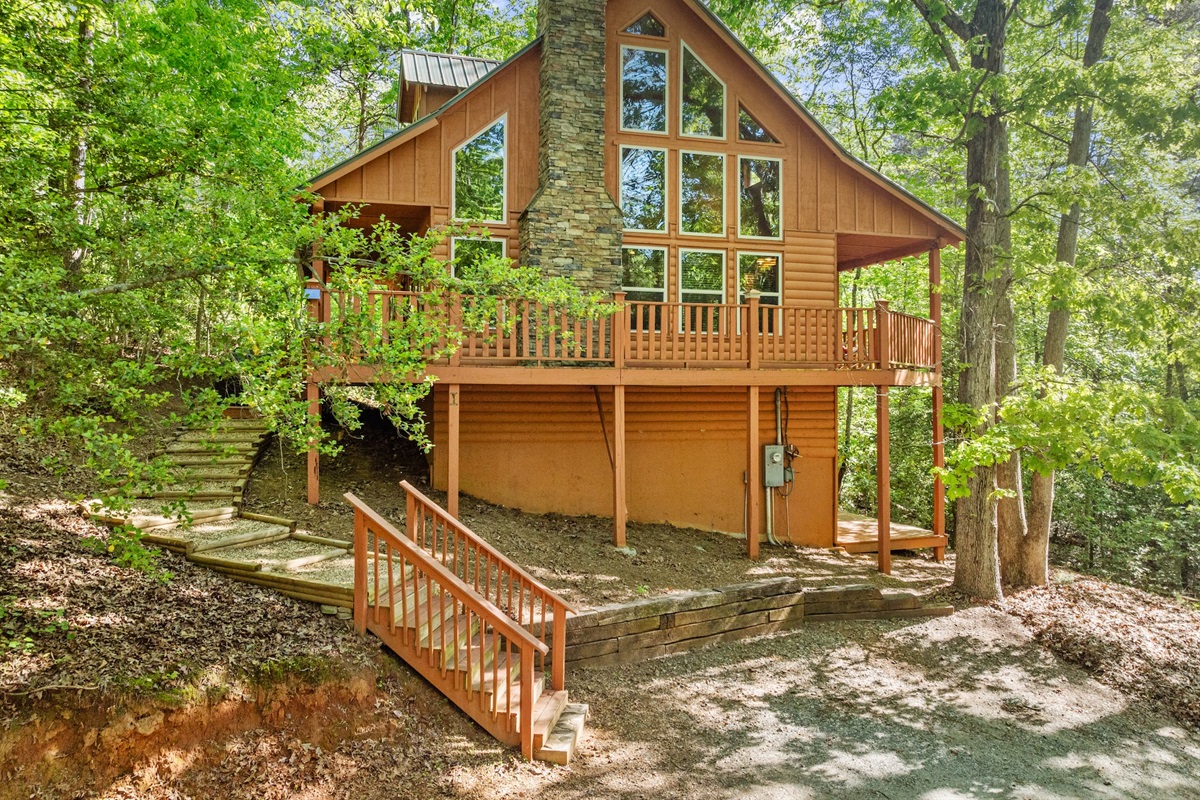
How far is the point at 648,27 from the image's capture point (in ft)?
40.0

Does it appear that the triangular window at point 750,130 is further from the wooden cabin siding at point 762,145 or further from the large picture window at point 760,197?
the large picture window at point 760,197

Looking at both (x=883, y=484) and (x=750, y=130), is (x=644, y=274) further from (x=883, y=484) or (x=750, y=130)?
(x=883, y=484)

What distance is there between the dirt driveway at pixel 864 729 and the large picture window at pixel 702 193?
702 centimetres

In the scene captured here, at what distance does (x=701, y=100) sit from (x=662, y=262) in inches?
119

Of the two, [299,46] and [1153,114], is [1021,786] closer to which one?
[1153,114]

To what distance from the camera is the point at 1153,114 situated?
9.52 metres

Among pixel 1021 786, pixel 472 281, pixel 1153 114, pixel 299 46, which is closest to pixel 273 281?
pixel 472 281

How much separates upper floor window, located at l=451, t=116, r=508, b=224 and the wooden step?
7696 millimetres

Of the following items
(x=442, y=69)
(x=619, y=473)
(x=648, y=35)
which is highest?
(x=442, y=69)

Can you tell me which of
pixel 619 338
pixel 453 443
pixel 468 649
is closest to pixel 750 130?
pixel 619 338

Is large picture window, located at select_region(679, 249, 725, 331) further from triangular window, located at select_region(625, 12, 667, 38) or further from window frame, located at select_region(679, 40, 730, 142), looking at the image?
triangular window, located at select_region(625, 12, 667, 38)

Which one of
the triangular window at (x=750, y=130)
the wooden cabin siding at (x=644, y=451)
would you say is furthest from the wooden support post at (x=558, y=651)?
the triangular window at (x=750, y=130)

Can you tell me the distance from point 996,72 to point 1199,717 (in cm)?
940

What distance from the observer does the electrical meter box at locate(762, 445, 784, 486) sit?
12.3 meters
